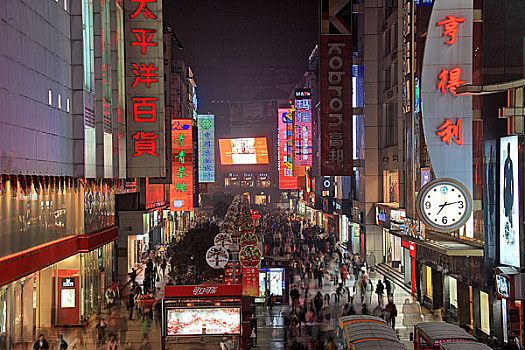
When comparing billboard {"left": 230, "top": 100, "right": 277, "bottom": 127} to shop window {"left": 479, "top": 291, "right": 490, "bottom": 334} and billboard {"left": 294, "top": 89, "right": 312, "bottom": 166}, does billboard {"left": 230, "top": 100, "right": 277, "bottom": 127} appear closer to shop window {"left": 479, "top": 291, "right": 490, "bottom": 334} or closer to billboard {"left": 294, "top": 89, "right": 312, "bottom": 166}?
billboard {"left": 294, "top": 89, "right": 312, "bottom": 166}

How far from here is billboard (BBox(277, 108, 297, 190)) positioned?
85.0 m

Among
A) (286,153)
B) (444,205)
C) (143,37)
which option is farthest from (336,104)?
(286,153)

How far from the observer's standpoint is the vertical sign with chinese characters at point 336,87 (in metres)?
40.1

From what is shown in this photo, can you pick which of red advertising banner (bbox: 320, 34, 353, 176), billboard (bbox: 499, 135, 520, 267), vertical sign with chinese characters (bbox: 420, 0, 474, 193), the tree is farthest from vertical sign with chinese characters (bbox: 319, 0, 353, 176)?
billboard (bbox: 499, 135, 520, 267)

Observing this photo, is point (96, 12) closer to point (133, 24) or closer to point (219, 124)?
point (133, 24)

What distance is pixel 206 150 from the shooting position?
94.1 m

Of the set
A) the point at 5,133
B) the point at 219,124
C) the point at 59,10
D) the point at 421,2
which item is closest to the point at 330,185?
the point at 421,2

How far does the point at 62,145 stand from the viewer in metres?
22.2

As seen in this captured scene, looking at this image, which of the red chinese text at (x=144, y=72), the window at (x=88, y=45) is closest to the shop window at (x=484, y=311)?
the window at (x=88, y=45)

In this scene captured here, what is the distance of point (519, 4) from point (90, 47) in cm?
1574

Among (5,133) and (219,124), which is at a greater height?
(219,124)

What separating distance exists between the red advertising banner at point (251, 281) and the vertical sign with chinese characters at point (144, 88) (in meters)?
6.76

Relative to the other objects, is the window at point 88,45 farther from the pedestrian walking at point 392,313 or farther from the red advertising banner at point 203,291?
the pedestrian walking at point 392,313

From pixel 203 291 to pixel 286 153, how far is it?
74348 millimetres
